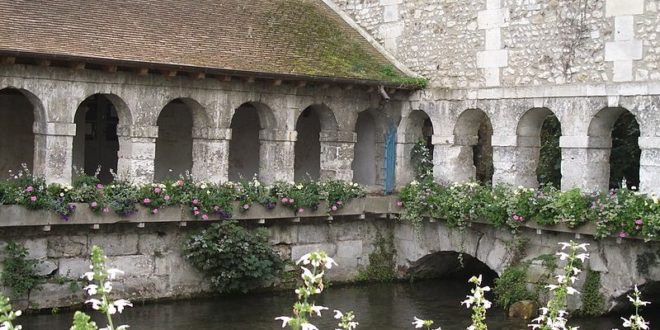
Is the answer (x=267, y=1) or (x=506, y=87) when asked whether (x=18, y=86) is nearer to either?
(x=267, y=1)

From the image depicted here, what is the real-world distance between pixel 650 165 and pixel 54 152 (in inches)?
284

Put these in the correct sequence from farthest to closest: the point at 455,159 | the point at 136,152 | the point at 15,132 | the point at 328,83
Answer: the point at 455,159, the point at 15,132, the point at 328,83, the point at 136,152

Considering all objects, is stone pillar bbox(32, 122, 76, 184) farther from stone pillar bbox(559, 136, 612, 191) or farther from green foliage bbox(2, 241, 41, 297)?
stone pillar bbox(559, 136, 612, 191)

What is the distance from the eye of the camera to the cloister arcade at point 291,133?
1116 centimetres

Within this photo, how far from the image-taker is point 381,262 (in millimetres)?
13977

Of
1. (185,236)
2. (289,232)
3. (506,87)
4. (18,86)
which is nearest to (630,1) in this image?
(506,87)

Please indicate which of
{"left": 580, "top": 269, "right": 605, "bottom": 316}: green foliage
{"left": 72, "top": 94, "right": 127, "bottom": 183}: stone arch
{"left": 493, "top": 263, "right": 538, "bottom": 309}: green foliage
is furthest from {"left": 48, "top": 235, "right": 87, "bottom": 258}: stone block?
{"left": 580, "top": 269, "right": 605, "bottom": 316}: green foliage

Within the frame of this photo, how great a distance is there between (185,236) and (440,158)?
4.05 meters

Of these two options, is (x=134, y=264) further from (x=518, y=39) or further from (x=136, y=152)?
(x=518, y=39)

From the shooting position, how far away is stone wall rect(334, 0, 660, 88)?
11.1 m

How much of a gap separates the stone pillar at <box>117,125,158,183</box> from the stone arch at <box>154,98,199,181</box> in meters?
2.36

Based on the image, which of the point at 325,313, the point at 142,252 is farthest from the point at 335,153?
the point at 142,252

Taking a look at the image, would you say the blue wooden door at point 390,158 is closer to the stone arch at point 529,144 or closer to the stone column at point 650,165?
the stone arch at point 529,144

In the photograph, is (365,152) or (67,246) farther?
(365,152)
